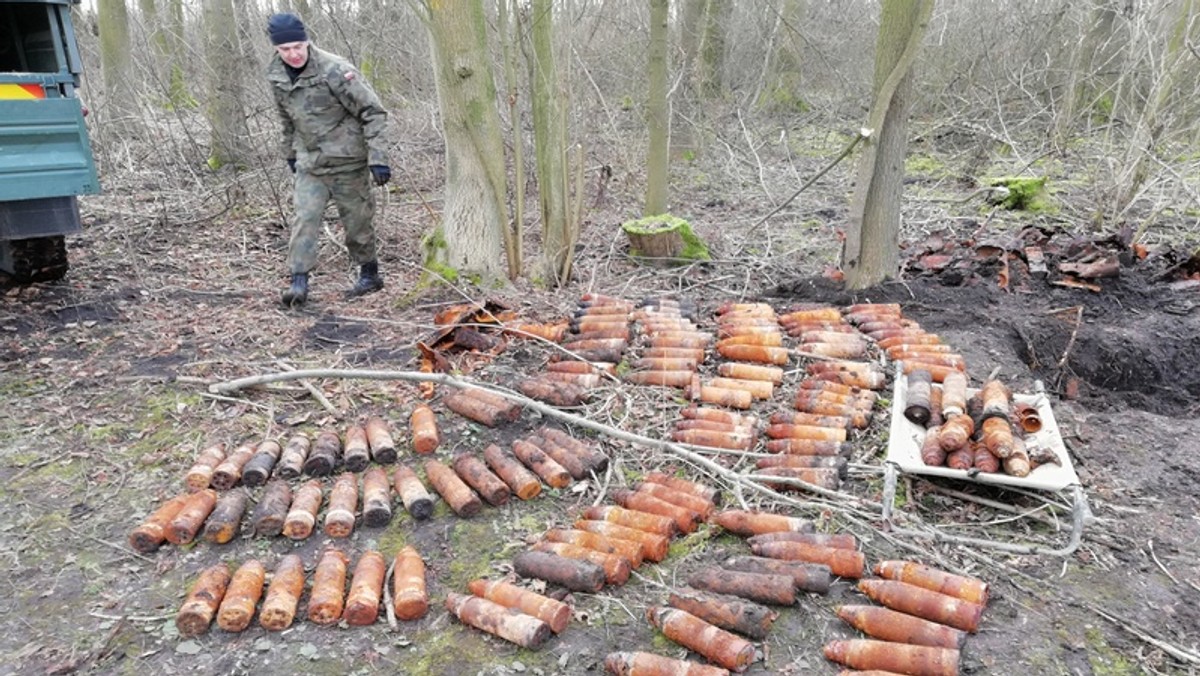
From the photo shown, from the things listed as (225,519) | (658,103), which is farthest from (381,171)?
(658,103)

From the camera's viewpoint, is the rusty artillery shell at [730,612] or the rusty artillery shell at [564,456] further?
the rusty artillery shell at [564,456]

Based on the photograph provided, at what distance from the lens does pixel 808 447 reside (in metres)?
4.34

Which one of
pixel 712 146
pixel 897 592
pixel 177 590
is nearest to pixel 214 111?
pixel 712 146

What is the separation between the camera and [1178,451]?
14.4ft

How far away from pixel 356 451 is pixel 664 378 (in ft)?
6.85

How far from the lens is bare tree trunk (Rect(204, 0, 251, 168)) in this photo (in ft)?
32.7

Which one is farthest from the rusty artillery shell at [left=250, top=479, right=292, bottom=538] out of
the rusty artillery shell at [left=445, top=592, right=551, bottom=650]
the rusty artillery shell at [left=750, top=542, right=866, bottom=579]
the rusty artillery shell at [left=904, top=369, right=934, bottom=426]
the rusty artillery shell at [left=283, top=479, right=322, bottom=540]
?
the rusty artillery shell at [left=904, top=369, right=934, bottom=426]

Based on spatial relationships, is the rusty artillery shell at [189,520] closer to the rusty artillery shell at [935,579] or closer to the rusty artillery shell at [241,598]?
the rusty artillery shell at [241,598]

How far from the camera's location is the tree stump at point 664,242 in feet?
27.0

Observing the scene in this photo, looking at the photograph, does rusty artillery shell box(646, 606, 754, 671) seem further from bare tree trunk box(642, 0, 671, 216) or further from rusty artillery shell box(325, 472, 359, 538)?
bare tree trunk box(642, 0, 671, 216)

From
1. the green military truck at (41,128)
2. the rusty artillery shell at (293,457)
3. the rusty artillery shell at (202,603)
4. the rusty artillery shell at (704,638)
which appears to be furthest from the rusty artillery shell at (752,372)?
the green military truck at (41,128)

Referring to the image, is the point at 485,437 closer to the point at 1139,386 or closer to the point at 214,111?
the point at 1139,386

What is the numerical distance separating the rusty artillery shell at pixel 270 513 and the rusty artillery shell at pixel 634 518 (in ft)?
4.84

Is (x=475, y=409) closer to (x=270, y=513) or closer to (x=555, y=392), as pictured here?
(x=555, y=392)
